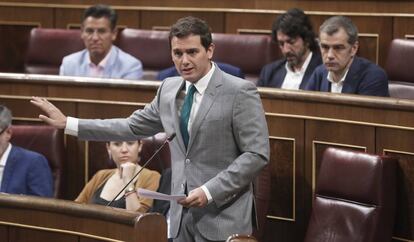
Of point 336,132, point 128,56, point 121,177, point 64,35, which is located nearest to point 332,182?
point 336,132

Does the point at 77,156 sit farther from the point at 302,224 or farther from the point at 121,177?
the point at 302,224

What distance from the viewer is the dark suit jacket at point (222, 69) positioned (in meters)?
2.33

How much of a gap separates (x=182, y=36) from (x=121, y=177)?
2.07ft

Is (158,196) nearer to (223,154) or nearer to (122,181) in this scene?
(223,154)

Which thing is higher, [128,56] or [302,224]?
[128,56]

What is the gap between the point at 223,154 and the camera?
1.46 metres

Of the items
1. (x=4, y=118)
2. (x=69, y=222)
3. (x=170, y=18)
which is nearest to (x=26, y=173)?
(x=4, y=118)

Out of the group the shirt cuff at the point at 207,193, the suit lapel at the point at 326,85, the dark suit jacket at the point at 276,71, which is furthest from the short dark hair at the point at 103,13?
the shirt cuff at the point at 207,193

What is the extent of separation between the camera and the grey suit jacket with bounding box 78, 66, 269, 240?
56.4 inches

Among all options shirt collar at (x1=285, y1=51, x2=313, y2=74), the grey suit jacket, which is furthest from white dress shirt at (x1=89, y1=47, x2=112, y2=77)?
the grey suit jacket

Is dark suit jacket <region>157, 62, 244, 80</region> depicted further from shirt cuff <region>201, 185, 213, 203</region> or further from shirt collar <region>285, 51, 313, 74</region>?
shirt cuff <region>201, 185, 213, 203</region>

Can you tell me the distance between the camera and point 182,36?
146 centimetres

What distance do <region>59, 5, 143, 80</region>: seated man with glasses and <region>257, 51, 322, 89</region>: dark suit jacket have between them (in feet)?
1.18

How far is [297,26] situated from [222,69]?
0.22m
